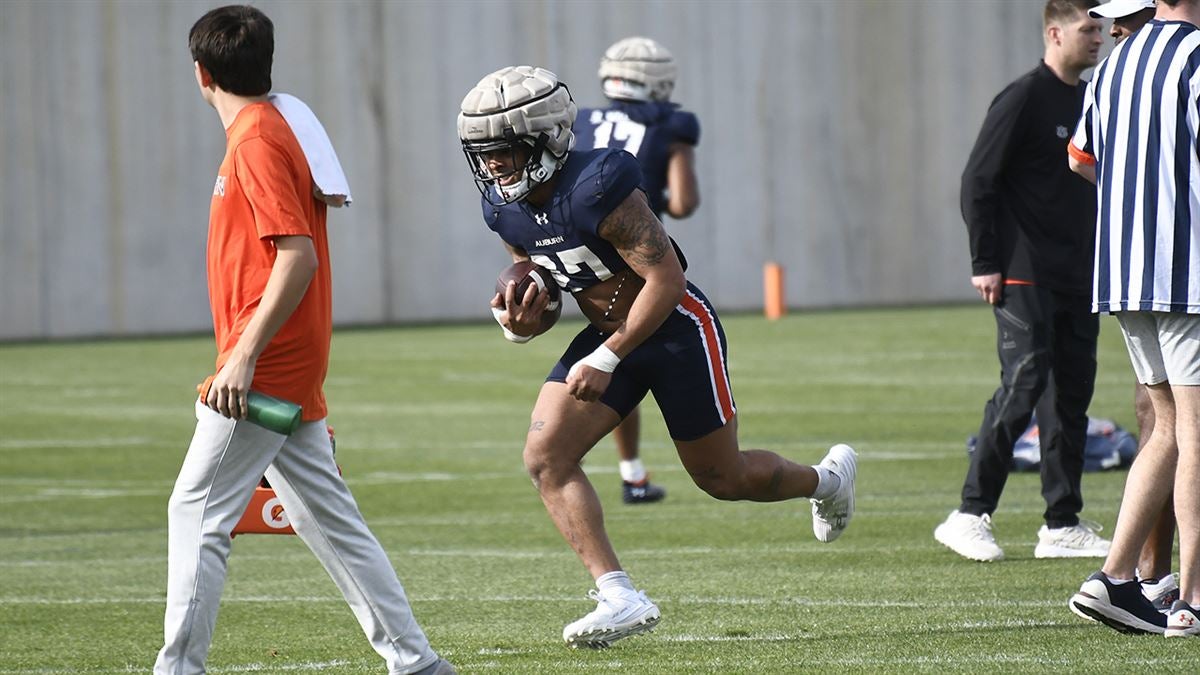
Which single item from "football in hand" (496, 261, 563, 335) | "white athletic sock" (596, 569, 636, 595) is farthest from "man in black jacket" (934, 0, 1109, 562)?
"football in hand" (496, 261, 563, 335)

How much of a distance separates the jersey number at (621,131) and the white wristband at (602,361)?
422 cm

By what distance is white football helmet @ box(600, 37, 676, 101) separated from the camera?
31.2 feet

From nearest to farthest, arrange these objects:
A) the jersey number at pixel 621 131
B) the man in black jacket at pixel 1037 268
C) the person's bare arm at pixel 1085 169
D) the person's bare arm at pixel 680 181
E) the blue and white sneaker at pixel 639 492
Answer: the person's bare arm at pixel 1085 169, the man in black jacket at pixel 1037 268, the jersey number at pixel 621 131, the person's bare arm at pixel 680 181, the blue and white sneaker at pixel 639 492

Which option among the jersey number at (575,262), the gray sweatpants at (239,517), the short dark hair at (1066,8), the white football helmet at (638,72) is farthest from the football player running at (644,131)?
the gray sweatpants at (239,517)

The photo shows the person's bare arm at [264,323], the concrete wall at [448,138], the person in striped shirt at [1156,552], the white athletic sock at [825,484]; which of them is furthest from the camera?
the concrete wall at [448,138]

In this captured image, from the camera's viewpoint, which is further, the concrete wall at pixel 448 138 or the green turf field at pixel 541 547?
the concrete wall at pixel 448 138

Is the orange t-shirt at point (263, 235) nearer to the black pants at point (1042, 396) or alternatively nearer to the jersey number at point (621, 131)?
the black pants at point (1042, 396)

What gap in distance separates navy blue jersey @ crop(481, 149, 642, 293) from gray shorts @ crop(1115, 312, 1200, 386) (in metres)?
1.57

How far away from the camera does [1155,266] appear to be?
526cm

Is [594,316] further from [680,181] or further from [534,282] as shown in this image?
[680,181]

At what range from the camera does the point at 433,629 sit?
6.13 meters

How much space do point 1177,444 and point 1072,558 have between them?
201 cm

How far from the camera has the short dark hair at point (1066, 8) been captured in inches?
286

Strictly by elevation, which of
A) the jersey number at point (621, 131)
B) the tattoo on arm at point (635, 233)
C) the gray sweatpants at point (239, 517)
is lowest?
the gray sweatpants at point (239, 517)
